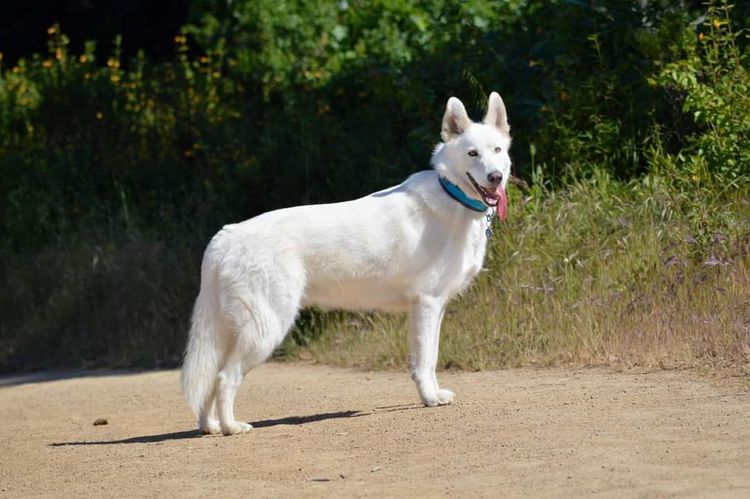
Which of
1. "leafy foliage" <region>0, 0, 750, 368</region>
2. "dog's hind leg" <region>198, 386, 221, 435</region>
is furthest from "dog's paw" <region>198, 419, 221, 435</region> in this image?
"leafy foliage" <region>0, 0, 750, 368</region>

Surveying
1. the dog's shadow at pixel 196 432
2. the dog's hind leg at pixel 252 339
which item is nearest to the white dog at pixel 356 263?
the dog's hind leg at pixel 252 339

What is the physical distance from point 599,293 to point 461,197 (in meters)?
2.46

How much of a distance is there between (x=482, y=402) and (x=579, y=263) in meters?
3.02

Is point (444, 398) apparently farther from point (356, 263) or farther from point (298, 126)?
point (298, 126)

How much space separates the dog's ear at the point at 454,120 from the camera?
25.6 ft

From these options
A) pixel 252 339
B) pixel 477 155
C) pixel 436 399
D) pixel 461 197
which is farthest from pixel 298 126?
pixel 252 339

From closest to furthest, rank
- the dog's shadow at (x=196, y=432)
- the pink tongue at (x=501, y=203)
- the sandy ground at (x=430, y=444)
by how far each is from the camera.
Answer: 1. the sandy ground at (x=430, y=444)
2. the dog's shadow at (x=196, y=432)
3. the pink tongue at (x=501, y=203)

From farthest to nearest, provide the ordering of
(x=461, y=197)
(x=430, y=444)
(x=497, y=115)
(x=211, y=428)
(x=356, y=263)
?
(x=497, y=115)
(x=461, y=197)
(x=356, y=263)
(x=211, y=428)
(x=430, y=444)

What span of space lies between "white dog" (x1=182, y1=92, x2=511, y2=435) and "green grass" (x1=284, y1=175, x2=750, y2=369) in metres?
1.72

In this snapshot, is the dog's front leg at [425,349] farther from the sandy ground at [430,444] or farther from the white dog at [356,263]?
the sandy ground at [430,444]

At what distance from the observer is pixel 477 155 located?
7.68 metres

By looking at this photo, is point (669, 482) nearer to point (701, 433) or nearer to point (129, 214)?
point (701, 433)

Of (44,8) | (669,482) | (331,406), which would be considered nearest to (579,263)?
(331,406)

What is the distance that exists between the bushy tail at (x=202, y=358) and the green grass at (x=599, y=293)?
2936 mm
